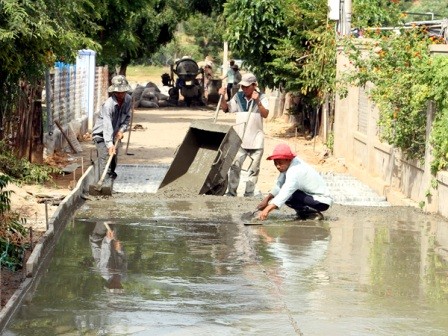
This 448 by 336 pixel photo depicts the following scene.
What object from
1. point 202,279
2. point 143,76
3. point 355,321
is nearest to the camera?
point 355,321

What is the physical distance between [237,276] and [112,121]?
5.73 meters

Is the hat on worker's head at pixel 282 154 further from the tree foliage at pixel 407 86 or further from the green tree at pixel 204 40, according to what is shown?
the green tree at pixel 204 40

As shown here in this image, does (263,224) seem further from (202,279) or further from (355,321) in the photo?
(355,321)

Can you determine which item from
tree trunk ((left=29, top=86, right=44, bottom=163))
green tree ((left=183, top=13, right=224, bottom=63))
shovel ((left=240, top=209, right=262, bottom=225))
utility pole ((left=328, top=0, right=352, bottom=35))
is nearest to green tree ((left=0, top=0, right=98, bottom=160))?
tree trunk ((left=29, top=86, right=44, bottom=163))

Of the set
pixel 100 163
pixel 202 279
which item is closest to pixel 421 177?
pixel 100 163

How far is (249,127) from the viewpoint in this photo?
14703mm

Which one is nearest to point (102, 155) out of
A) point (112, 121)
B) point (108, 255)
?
Result: point (112, 121)

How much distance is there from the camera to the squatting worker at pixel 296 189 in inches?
463

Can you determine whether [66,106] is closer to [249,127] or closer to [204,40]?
[249,127]

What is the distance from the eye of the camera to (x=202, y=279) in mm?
9172

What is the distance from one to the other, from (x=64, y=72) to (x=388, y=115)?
1049cm

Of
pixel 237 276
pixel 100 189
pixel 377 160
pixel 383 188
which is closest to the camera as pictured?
pixel 237 276

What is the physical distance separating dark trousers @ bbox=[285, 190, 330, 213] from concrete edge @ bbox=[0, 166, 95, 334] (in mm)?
2534

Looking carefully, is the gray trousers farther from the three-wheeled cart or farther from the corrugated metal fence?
the corrugated metal fence
